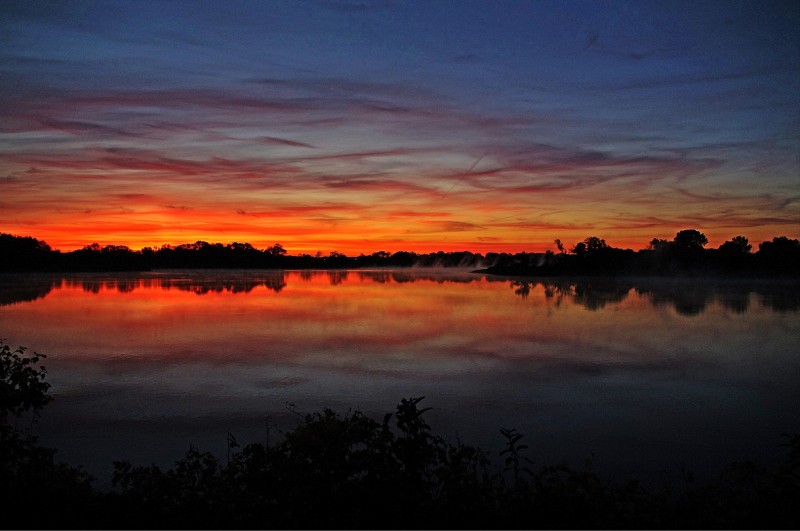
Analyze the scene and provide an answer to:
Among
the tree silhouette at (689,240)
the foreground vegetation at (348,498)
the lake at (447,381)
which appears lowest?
the lake at (447,381)

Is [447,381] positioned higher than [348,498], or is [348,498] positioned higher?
[348,498]

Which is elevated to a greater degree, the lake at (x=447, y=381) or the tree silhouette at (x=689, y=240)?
the tree silhouette at (x=689, y=240)

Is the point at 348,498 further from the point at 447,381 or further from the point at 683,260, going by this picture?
the point at 683,260

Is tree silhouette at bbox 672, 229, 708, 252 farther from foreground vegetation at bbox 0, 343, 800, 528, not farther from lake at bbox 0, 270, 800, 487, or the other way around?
foreground vegetation at bbox 0, 343, 800, 528

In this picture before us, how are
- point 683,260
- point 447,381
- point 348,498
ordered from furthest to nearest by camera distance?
1. point 683,260
2. point 447,381
3. point 348,498

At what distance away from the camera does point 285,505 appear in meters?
5.24

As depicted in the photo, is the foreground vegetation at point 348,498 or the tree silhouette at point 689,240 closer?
the foreground vegetation at point 348,498

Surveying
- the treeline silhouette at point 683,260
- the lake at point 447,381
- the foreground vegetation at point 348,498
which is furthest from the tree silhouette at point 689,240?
the foreground vegetation at point 348,498

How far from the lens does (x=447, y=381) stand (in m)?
12.1

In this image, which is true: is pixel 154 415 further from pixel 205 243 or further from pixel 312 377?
pixel 205 243

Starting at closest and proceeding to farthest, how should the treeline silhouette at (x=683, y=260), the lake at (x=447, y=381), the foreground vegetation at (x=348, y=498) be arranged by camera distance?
the foreground vegetation at (x=348, y=498) < the lake at (x=447, y=381) < the treeline silhouette at (x=683, y=260)

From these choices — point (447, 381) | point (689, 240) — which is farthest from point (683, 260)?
point (447, 381)

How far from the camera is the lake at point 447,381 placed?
817 cm

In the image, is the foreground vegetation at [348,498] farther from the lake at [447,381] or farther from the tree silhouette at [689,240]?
the tree silhouette at [689,240]
